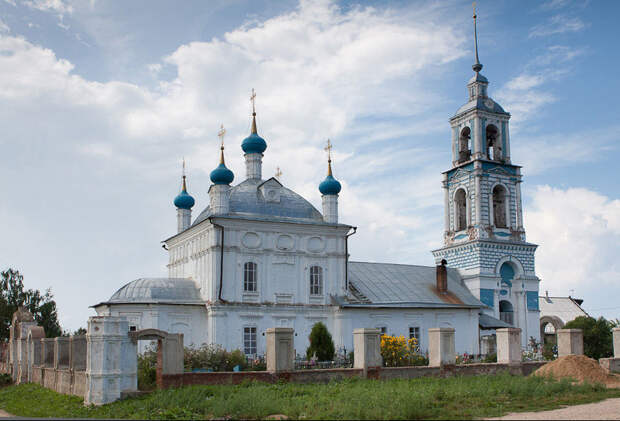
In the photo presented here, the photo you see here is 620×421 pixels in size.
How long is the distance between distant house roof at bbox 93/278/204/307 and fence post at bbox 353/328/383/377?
8614mm

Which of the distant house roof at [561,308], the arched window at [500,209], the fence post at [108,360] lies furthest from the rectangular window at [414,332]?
the distant house roof at [561,308]

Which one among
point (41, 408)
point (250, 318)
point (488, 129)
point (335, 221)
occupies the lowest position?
point (41, 408)

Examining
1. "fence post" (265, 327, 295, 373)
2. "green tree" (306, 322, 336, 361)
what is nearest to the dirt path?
"fence post" (265, 327, 295, 373)

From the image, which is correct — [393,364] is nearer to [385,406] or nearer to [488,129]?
[385,406]

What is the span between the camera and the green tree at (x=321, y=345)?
23141 millimetres

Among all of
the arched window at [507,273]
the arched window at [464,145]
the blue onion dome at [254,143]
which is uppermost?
the arched window at [464,145]

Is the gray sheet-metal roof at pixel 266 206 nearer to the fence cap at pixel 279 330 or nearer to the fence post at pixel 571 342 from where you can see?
the fence cap at pixel 279 330

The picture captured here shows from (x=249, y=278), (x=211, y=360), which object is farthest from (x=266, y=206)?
(x=211, y=360)

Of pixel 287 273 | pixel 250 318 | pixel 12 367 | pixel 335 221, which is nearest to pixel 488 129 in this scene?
pixel 335 221

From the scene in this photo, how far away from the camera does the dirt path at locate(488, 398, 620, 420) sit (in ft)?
38.2

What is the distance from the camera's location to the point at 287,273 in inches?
1051

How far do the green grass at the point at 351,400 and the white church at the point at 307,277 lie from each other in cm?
809

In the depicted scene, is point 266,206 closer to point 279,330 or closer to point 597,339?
point 279,330

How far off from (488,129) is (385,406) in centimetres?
2705
